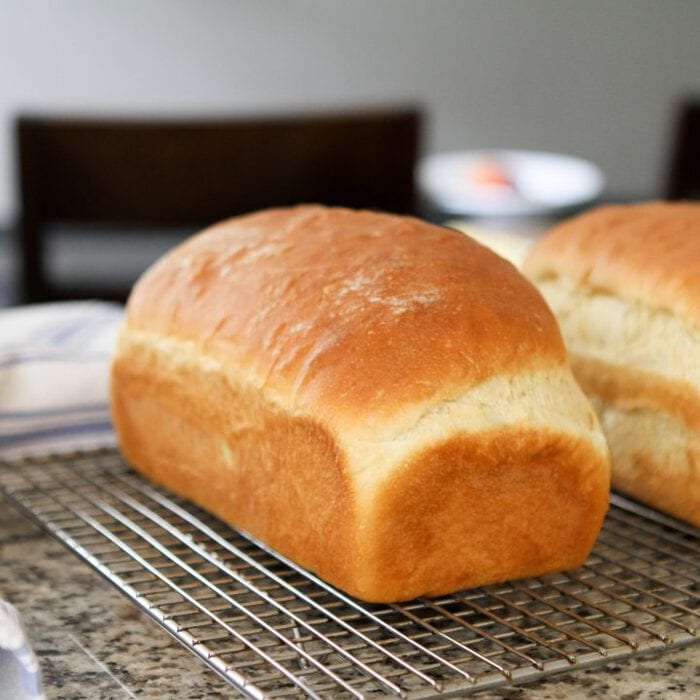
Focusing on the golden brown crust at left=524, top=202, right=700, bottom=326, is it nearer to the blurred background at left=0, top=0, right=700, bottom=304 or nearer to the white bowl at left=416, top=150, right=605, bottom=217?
the white bowl at left=416, top=150, right=605, bottom=217

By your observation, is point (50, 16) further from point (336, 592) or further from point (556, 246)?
point (336, 592)

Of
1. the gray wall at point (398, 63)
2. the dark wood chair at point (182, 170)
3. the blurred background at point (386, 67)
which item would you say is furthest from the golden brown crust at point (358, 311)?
the gray wall at point (398, 63)

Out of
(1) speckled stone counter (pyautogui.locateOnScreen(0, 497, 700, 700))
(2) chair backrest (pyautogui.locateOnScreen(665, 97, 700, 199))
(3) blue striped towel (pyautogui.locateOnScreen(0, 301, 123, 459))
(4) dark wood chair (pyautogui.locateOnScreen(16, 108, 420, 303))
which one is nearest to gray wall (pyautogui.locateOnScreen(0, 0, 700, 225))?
(2) chair backrest (pyautogui.locateOnScreen(665, 97, 700, 199))

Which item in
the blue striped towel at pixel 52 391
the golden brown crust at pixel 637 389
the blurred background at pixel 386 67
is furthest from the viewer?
the blurred background at pixel 386 67

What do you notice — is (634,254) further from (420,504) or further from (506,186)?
(506,186)

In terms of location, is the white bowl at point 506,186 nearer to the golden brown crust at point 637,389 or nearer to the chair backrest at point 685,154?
→ the chair backrest at point 685,154
